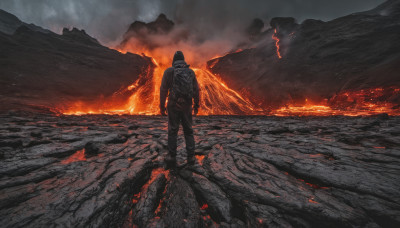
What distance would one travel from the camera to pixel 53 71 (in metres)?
24.5

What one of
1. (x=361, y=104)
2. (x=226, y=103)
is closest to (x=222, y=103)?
(x=226, y=103)

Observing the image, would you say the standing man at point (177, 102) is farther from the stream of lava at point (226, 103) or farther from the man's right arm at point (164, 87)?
the stream of lava at point (226, 103)

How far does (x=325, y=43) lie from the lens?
29688 mm

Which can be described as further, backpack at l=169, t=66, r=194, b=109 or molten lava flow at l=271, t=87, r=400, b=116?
molten lava flow at l=271, t=87, r=400, b=116

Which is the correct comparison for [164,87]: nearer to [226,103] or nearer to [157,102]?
[226,103]

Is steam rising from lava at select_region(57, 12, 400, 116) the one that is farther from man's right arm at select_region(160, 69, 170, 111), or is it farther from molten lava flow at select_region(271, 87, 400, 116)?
man's right arm at select_region(160, 69, 170, 111)

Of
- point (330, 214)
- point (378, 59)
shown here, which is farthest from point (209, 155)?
point (378, 59)

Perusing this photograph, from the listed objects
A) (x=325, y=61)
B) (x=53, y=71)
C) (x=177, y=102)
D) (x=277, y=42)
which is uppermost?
(x=277, y=42)

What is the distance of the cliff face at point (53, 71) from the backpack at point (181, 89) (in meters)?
20.6

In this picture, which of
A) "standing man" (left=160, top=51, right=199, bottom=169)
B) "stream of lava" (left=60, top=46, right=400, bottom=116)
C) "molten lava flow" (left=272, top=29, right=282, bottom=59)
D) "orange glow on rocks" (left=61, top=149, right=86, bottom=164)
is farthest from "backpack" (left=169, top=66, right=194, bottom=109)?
"molten lava flow" (left=272, top=29, right=282, bottom=59)

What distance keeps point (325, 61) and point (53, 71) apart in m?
47.4

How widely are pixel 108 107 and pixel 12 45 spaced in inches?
714

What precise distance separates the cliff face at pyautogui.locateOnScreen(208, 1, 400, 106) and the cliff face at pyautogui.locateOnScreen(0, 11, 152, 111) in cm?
2738

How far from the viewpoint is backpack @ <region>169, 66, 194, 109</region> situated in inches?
127
